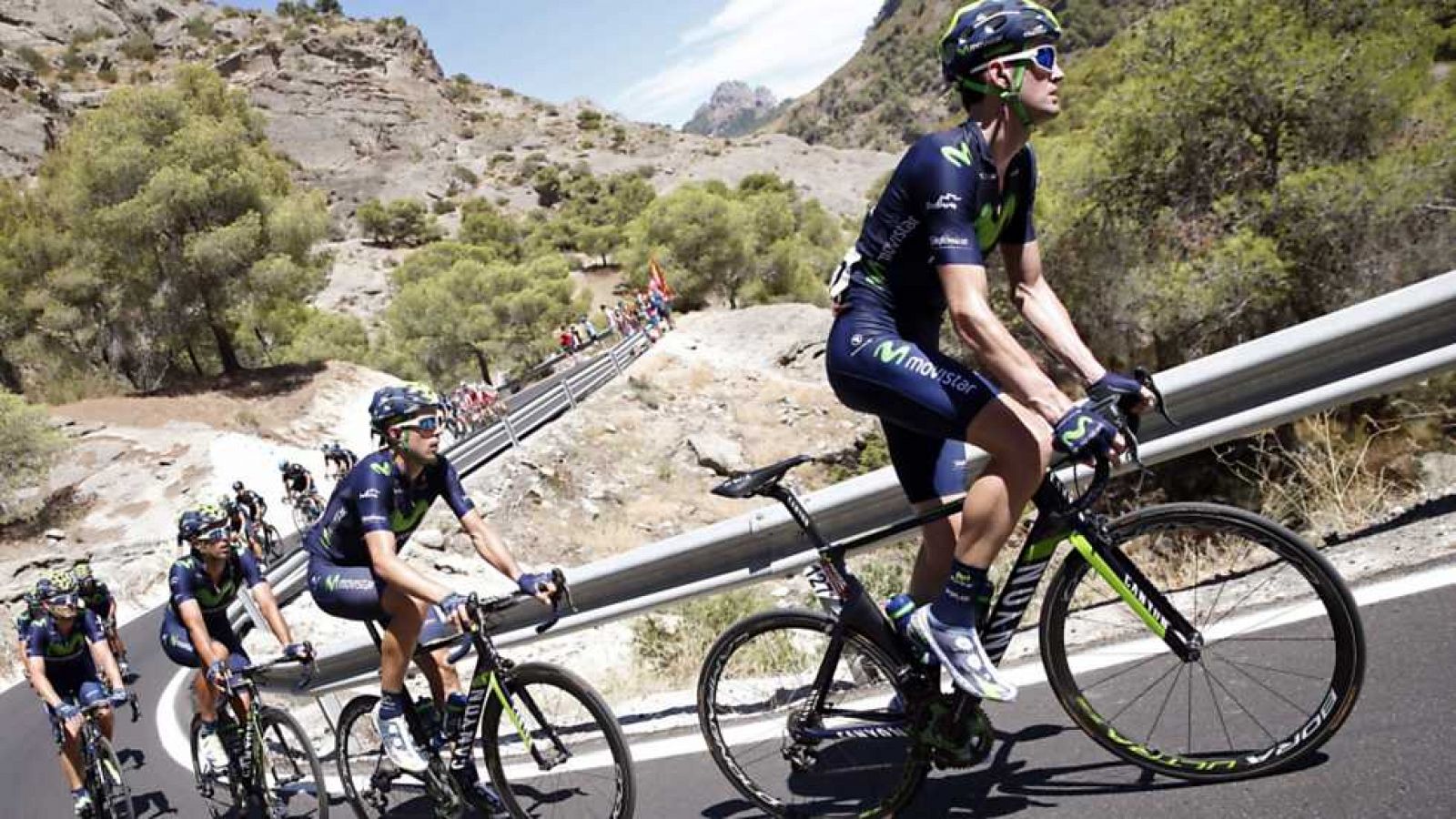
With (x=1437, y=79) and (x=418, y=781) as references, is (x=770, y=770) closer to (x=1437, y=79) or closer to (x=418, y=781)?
(x=418, y=781)

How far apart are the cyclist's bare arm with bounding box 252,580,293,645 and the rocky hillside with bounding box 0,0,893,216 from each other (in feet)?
266

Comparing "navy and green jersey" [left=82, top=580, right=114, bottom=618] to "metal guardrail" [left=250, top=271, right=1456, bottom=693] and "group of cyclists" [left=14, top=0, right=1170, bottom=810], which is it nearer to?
"group of cyclists" [left=14, top=0, right=1170, bottom=810]

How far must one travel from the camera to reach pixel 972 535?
2635mm

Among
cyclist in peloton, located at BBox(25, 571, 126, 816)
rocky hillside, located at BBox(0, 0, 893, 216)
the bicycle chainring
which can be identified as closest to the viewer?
the bicycle chainring

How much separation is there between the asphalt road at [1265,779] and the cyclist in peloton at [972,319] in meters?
0.45

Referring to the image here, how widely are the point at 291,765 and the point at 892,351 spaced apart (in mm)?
4579

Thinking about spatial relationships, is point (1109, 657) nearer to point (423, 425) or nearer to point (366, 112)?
point (423, 425)

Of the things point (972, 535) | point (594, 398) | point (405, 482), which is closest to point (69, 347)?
point (594, 398)

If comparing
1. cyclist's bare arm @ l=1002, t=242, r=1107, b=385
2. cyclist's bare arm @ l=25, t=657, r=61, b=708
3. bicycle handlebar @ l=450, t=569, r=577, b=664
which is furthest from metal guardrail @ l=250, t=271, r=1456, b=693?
cyclist's bare arm @ l=25, t=657, r=61, b=708

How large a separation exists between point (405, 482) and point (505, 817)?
1607 millimetres

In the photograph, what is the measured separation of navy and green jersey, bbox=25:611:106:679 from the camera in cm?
686

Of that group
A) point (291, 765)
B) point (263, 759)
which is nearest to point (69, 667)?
point (263, 759)

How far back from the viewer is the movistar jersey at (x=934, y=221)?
2525 mm

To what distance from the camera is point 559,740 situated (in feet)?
12.1
